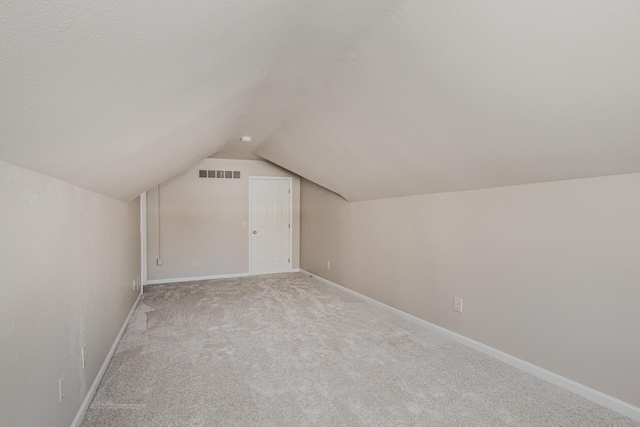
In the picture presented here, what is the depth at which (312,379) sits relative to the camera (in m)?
2.55

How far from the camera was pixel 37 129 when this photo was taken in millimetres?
1117

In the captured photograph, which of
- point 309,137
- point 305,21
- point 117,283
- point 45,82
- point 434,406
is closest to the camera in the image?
point 45,82

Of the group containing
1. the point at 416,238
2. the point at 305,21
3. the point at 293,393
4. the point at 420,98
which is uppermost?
the point at 305,21

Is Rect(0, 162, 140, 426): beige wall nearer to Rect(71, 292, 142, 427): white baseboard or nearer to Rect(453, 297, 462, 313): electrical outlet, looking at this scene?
Rect(71, 292, 142, 427): white baseboard

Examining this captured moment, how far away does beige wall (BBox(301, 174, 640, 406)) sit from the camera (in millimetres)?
2152

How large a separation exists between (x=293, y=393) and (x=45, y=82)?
219 cm

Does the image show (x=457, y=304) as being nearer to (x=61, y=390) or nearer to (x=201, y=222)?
(x=61, y=390)

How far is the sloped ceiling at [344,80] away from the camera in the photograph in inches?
36.3

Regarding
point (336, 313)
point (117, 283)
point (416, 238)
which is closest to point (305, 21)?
point (416, 238)

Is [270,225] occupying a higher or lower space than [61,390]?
higher

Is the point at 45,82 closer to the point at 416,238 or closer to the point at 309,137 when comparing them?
the point at 309,137

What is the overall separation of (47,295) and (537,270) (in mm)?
3035

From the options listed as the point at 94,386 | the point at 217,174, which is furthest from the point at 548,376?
the point at 217,174

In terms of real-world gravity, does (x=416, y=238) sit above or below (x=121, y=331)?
above
